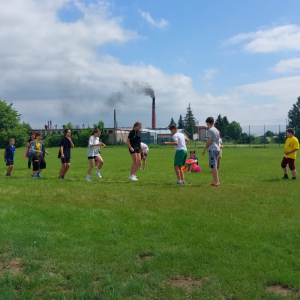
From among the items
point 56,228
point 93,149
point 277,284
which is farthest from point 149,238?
point 93,149

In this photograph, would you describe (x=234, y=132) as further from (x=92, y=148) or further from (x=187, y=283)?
(x=187, y=283)

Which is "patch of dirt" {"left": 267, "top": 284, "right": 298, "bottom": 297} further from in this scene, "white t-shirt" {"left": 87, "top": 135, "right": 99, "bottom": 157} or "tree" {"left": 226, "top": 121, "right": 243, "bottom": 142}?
"tree" {"left": 226, "top": 121, "right": 243, "bottom": 142}

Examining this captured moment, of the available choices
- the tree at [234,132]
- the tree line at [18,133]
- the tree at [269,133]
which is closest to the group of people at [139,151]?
the tree at [269,133]

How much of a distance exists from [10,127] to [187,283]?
287ft

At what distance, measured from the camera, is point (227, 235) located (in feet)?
16.6

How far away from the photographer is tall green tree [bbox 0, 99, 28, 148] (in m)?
76.9

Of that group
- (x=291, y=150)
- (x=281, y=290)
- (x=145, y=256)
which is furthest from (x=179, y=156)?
(x=281, y=290)

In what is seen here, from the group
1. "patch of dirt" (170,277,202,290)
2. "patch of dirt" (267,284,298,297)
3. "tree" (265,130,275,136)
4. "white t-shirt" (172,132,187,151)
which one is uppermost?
"tree" (265,130,275,136)

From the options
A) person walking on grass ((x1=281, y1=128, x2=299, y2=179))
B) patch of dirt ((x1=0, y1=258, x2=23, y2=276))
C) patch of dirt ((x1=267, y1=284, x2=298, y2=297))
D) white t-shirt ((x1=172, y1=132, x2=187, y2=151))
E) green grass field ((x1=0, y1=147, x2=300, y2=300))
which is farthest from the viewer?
person walking on grass ((x1=281, y1=128, x2=299, y2=179))

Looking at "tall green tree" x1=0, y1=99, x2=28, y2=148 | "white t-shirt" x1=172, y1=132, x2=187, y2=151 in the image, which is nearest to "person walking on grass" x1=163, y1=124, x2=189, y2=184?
"white t-shirt" x1=172, y1=132, x2=187, y2=151

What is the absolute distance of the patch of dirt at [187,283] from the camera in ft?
11.8

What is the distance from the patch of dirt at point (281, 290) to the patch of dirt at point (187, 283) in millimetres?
695

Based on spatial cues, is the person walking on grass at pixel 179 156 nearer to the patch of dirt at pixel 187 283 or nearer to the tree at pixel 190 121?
the patch of dirt at pixel 187 283

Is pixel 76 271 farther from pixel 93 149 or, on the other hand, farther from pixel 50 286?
pixel 93 149
